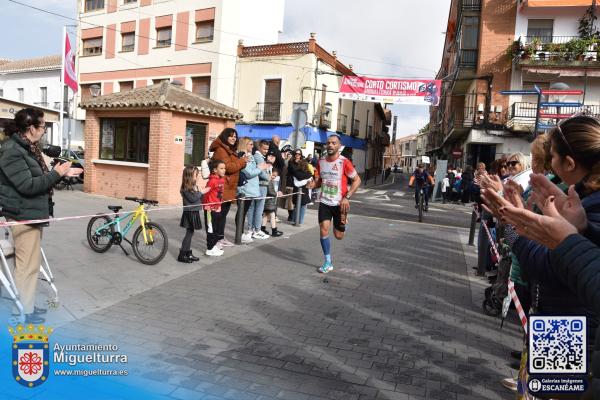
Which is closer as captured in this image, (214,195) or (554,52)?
(214,195)

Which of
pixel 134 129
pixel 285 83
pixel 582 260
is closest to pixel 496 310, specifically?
pixel 582 260

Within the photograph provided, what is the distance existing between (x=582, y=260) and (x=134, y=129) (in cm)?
1309

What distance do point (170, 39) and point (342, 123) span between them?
12.3 meters

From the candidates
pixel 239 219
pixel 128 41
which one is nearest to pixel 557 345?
pixel 239 219

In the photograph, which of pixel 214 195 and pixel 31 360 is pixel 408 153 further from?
pixel 31 360

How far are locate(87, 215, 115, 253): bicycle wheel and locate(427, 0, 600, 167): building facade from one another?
73.4 ft

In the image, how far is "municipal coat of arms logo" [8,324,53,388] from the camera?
3.10 meters

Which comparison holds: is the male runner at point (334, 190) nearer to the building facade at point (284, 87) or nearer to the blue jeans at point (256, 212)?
the blue jeans at point (256, 212)

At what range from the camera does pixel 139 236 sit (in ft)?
21.3

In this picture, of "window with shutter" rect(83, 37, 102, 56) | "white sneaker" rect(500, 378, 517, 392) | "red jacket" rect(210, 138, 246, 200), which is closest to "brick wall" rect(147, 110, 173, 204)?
"red jacket" rect(210, 138, 246, 200)

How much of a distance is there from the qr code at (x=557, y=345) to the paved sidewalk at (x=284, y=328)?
1.60 meters

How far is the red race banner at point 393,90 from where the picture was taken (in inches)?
827

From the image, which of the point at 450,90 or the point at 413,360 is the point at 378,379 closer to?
the point at 413,360

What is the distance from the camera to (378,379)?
11.3 ft
